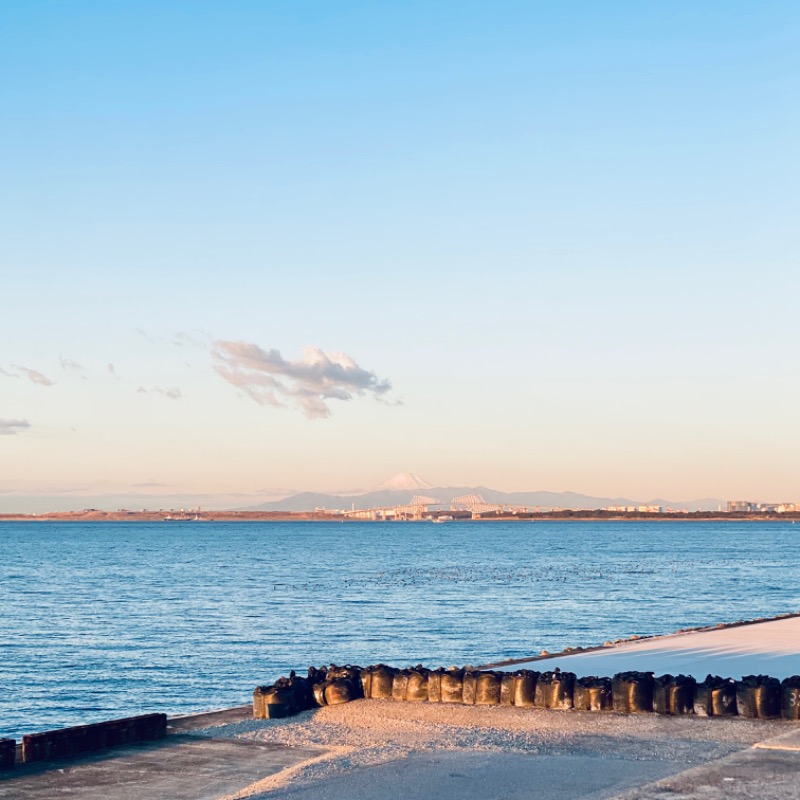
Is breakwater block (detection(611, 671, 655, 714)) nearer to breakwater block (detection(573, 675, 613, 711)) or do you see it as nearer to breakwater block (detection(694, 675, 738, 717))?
breakwater block (detection(573, 675, 613, 711))

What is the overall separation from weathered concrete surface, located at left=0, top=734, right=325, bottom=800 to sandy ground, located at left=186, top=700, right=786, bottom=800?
19.4 inches

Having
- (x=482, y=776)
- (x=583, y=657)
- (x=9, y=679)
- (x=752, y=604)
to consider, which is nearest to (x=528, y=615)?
(x=752, y=604)

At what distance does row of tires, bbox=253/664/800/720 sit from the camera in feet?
62.9

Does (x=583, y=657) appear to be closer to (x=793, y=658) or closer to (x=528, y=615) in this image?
(x=793, y=658)

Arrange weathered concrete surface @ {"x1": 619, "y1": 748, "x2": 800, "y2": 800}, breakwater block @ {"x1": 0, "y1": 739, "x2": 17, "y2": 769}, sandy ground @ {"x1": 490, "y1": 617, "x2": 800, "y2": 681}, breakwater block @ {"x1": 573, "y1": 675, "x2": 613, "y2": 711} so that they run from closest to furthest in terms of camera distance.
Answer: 1. weathered concrete surface @ {"x1": 619, "y1": 748, "x2": 800, "y2": 800}
2. breakwater block @ {"x1": 0, "y1": 739, "x2": 17, "y2": 769}
3. breakwater block @ {"x1": 573, "y1": 675, "x2": 613, "y2": 711}
4. sandy ground @ {"x1": 490, "y1": 617, "x2": 800, "y2": 681}

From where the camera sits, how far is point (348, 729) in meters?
18.9

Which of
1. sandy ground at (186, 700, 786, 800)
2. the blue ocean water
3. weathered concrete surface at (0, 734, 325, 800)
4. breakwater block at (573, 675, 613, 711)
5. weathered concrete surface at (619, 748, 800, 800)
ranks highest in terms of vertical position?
breakwater block at (573, 675, 613, 711)

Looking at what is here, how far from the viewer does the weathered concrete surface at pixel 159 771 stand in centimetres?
1481

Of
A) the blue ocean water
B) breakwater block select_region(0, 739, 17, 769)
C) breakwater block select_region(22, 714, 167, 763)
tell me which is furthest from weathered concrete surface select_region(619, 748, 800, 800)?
the blue ocean water

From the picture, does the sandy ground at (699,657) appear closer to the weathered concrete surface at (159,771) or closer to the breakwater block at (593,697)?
the breakwater block at (593,697)

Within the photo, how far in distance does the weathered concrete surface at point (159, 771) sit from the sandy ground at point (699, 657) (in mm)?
9449

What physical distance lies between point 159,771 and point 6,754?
2249 millimetres

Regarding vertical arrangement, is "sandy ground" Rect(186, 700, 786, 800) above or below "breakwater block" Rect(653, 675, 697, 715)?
below

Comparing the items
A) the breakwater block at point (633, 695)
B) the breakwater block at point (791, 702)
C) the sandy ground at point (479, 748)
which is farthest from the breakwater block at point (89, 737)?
the breakwater block at point (791, 702)
